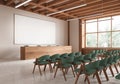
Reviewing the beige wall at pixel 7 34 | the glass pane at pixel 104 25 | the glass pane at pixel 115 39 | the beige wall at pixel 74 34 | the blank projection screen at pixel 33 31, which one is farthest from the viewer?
the beige wall at pixel 74 34

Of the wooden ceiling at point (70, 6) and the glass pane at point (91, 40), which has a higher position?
the wooden ceiling at point (70, 6)

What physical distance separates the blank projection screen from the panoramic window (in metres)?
3.51

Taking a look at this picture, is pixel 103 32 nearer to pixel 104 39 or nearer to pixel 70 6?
pixel 104 39

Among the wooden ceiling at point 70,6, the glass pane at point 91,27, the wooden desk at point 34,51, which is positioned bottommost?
the wooden desk at point 34,51

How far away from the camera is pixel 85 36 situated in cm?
1402

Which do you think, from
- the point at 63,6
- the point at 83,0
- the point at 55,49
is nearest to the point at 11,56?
the point at 55,49

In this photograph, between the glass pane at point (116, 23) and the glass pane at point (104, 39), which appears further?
the glass pane at point (104, 39)

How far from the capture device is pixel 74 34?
564 inches

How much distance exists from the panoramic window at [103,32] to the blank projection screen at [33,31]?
3512 mm

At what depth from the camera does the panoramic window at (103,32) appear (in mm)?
12036

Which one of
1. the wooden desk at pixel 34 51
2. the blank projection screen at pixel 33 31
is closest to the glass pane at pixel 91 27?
the blank projection screen at pixel 33 31

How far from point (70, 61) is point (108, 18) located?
30.1ft

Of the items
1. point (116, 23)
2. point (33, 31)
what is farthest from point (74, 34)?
point (33, 31)

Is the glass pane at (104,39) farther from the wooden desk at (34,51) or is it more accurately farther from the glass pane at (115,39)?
the wooden desk at (34,51)
